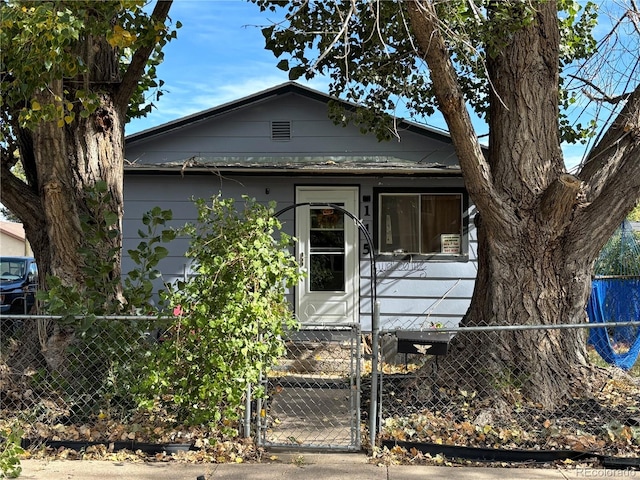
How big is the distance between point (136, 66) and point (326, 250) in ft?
15.6

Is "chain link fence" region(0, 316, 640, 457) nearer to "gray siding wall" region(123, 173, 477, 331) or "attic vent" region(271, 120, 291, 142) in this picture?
"gray siding wall" region(123, 173, 477, 331)

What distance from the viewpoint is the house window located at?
986cm

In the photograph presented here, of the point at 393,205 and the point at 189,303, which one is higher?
the point at 393,205

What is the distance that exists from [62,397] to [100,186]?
6.58ft

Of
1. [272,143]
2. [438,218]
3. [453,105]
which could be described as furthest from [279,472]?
[272,143]

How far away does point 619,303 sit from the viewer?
9070mm

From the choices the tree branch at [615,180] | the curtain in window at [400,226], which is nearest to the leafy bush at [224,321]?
the tree branch at [615,180]

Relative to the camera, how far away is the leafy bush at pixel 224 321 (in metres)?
4.77

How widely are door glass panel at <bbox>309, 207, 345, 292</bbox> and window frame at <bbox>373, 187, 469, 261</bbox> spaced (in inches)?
23.1

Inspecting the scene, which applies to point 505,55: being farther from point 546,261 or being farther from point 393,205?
point 393,205

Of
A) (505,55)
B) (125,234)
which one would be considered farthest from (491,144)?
(125,234)

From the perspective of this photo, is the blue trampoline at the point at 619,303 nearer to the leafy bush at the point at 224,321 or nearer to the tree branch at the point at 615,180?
the tree branch at the point at 615,180

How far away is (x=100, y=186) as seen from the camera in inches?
227

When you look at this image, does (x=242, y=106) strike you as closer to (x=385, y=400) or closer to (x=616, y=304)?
(x=385, y=400)
